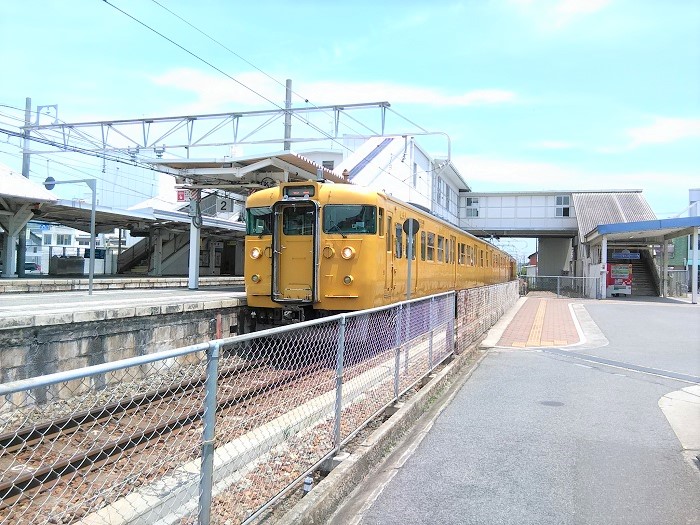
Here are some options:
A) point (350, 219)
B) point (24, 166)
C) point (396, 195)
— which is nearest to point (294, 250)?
point (350, 219)

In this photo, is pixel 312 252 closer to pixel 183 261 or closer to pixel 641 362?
pixel 641 362

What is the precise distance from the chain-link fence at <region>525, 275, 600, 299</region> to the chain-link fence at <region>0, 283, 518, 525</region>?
27.2 meters

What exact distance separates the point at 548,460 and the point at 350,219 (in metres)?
5.81

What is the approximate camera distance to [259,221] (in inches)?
416

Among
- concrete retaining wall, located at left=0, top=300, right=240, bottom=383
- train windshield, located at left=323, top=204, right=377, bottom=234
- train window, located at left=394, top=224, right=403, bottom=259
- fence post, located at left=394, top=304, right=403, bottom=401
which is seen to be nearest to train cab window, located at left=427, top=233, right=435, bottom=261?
train window, located at left=394, top=224, right=403, bottom=259

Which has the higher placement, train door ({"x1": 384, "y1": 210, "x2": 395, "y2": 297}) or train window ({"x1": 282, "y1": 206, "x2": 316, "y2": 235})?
train window ({"x1": 282, "y1": 206, "x2": 316, "y2": 235})

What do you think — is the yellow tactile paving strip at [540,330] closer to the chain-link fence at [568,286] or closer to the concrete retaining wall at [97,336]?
the concrete retaining wall at [97,336]

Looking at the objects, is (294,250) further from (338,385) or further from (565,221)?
(565,221)

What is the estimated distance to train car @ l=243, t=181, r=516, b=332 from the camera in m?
9.74

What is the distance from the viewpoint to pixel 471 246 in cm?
2058

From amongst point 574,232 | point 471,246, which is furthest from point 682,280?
point 471,246

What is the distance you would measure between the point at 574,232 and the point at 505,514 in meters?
40.8

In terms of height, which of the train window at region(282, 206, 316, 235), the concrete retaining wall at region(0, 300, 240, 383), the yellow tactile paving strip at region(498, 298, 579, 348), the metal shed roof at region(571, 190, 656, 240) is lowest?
the yellow tactile paving strip at region(498, 298, 579, 348)

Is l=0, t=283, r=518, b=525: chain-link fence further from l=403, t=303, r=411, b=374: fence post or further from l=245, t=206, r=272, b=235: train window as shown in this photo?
l=245, t=206, r=272, b=235: train window
